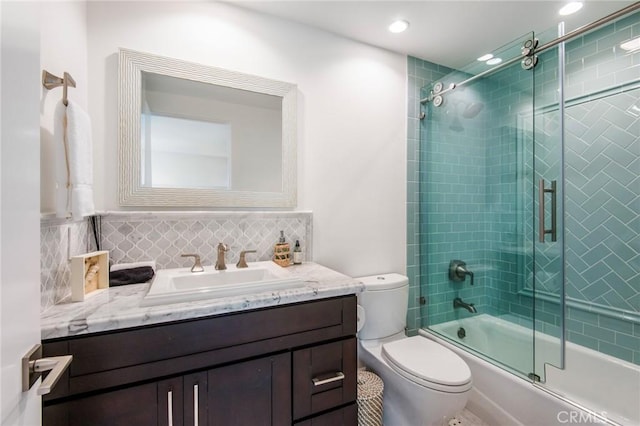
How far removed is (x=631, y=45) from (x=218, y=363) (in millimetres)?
2860

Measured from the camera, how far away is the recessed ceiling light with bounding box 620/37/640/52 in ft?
5.47

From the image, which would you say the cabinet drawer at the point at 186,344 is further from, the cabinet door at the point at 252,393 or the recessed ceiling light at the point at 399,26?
the recessed ceiling light at the point at 399,26

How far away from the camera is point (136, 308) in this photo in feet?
3.06

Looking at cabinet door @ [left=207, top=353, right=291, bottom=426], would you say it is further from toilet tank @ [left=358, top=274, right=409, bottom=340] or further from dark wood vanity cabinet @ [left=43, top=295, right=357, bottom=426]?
toilet tank @ [left=358, top=274, right=409, bottom=340]

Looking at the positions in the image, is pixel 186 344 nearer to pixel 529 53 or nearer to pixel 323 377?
pixel 323 377

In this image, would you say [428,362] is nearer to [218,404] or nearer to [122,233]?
[218,404]

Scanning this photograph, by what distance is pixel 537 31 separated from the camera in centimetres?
184

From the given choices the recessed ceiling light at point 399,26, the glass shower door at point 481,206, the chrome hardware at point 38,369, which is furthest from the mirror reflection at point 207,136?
the glass shower door at point 481,206

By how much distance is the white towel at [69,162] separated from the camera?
962mm

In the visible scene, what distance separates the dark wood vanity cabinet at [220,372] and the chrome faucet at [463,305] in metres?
1.27

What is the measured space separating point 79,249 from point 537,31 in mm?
2922

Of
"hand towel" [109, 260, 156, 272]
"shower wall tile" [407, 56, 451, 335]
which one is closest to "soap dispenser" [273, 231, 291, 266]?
"hand towel" [109, 260, 156, 272]

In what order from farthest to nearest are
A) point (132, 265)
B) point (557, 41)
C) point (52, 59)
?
point (557, 41)
point (132, 265)
point (52, 59)

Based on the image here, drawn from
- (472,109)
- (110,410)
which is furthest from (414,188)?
A: (110,410)
